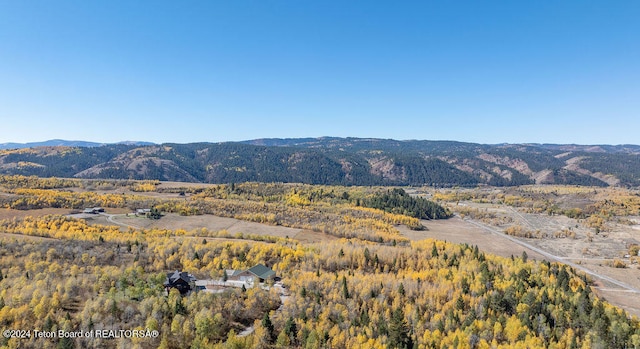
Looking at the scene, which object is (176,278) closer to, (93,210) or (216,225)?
(216,225)

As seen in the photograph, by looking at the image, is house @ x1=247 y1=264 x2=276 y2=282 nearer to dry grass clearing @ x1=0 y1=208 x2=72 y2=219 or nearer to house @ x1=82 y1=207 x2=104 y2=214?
house @ x1=82 y1=207 x2=104 y2=214

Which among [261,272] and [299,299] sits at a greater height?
[261,272]

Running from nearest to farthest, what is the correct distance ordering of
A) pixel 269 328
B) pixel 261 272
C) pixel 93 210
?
1. pixel 269 328
2. pixel 261 272
3. pixel 93 210

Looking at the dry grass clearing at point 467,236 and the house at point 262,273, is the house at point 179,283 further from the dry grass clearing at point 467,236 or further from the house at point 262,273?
the dry grass clearing at point 467,236

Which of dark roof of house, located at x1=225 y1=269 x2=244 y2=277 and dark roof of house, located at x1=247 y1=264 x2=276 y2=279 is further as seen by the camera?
dark roof of house, located at x1=225 y1=269 x2=244 y2=277

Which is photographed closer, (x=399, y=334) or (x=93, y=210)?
(x=399, y=334)

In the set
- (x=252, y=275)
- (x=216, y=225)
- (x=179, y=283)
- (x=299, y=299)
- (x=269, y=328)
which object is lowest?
(x=216, y=225)

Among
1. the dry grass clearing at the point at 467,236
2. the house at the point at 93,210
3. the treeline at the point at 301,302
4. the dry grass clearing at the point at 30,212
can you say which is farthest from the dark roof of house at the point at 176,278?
the dry grass clearing at the point at 467,236

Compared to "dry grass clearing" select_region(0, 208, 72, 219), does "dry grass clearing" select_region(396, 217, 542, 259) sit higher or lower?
lower

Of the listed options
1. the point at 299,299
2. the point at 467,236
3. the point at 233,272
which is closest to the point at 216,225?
the point at 233,272

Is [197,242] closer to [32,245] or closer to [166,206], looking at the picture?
[32,245]

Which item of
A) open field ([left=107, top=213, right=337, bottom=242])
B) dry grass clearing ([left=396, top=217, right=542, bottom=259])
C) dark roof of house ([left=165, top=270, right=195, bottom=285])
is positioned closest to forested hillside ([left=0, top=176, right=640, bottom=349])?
dark roof of house ([left=165, top=270, right=195, bottom=285])

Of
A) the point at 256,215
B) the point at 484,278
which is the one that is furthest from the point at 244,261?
the point at 256,215

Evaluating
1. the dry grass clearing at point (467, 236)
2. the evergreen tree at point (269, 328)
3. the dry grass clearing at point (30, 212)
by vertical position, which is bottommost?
the dry grass clearing at point (467, 236)
